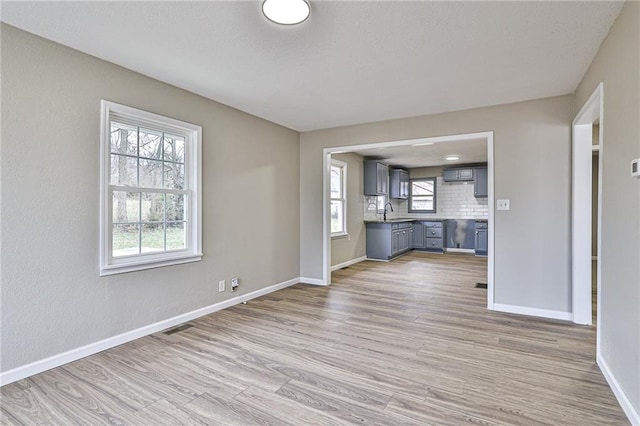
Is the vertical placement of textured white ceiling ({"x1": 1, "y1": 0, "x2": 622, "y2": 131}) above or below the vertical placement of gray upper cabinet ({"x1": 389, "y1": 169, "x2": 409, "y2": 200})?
above

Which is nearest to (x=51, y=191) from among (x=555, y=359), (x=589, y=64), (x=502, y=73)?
(x=502, y=73)

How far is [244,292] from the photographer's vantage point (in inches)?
165

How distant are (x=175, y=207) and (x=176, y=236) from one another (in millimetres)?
302

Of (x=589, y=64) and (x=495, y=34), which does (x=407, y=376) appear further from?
(x=589, y=64)

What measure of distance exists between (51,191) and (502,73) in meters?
3.83

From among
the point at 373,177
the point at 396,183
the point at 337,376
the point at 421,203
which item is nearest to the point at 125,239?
the point at 337,376

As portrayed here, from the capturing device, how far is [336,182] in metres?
6.62

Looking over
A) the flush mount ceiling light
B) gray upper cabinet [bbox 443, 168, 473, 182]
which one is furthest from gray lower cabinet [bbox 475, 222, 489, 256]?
the flush mount ceiling light

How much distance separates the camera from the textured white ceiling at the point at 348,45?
2.08 meters

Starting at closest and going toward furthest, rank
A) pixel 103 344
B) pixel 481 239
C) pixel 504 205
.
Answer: pixel 103 344 < pixel 504 205 < pixel 481 239

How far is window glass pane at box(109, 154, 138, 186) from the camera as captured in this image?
9.50 feet

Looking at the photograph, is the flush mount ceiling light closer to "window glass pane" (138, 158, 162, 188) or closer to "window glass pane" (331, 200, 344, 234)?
"window glass pane" (138, 158, 162, 188)

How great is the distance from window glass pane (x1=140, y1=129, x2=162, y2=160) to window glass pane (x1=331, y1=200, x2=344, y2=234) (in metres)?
3.73

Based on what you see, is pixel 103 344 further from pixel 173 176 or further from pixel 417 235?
pixel 417 235
